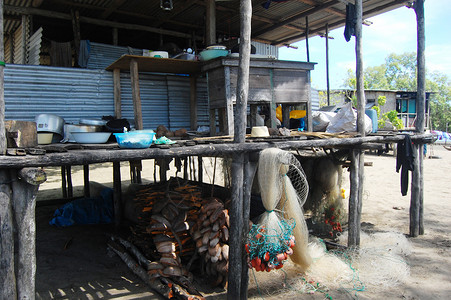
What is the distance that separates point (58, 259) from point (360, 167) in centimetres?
631

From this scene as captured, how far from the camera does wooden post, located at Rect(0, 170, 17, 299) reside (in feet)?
9.30

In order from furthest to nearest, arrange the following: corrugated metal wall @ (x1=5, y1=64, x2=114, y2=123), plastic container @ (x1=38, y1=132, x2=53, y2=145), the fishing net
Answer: corrugated metal wall @ (x1=5, y1=64, x2=114, y2=123), plastic container @ (x1=38, y1=132, x2=53, y2=145), the fishing net

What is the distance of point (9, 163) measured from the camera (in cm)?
270

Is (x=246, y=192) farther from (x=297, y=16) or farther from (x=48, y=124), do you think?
(x=297, y=16)

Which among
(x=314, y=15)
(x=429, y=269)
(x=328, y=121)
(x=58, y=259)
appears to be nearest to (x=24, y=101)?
(x=58, y=259)

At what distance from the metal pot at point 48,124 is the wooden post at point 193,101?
3.06 meters

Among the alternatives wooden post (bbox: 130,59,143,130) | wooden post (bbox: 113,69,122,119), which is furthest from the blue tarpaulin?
wooden post (bbox: 130,59,143,130)

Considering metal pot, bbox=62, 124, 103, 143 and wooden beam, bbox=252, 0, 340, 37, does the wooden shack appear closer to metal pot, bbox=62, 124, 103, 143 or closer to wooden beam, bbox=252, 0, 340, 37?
wooden beam, bbox=252, 0, 340, 37

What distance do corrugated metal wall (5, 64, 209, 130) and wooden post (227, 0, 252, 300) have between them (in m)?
3.09

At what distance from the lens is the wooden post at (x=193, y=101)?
7.12m

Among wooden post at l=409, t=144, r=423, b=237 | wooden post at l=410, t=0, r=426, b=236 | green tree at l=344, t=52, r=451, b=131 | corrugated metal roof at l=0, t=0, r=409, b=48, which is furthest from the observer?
green tree at l=344, t=52, r=451, b=131

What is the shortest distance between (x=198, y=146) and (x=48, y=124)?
238 centimetres

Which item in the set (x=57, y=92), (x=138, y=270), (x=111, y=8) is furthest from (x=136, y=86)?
(x=111, y=8)

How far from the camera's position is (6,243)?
2861 mm
